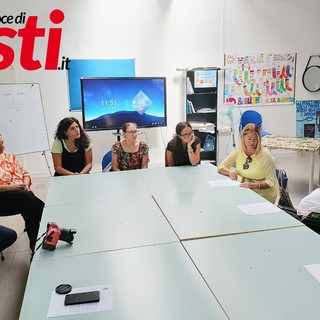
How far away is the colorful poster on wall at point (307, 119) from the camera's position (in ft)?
21.2

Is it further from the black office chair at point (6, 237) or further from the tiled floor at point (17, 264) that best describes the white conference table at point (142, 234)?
the tiled floor at point (17, 264)

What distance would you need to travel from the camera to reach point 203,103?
590cm

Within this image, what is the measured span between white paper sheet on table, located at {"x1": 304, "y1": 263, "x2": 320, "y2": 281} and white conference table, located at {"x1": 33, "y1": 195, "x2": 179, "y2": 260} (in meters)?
0.63

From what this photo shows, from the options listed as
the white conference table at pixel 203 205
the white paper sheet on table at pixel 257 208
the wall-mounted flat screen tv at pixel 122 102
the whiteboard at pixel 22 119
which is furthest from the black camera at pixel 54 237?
the wall-mounted flat screen tv at pixel 122 102

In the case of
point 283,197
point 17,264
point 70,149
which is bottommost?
point 17,264

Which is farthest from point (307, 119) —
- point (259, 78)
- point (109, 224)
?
point (109, 224)

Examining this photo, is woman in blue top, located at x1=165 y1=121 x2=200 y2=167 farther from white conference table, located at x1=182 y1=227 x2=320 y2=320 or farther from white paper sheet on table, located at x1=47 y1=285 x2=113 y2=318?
white paper sheet on table, located at x1=47 y1=285 x2=113 y2=318

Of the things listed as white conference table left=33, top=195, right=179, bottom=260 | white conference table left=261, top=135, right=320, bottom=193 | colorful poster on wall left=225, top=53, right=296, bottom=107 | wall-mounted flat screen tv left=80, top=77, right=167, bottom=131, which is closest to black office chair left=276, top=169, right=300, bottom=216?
white conference table left=33, top=195, right=179, bottom=260

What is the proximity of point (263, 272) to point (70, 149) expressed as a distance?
8.49 feet

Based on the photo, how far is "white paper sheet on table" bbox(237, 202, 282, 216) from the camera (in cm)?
216

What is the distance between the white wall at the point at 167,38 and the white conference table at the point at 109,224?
3305 millimetres

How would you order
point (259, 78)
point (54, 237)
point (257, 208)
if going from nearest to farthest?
point (54, 237) → point (257, 208) → point (259, 78)

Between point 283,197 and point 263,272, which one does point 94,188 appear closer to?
point 283,197

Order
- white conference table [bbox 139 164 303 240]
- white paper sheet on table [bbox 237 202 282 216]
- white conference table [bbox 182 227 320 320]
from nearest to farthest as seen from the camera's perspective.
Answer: white conference table [bbox 182 227 320 320] → white conference table [bbox 139 164 303 240] → white paper sheet on table [bbox 237 202 282 216]
